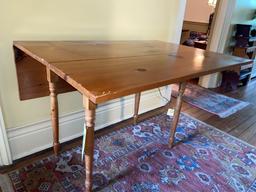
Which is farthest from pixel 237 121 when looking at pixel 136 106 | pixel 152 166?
pixel 152 166

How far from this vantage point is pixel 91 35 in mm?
1636

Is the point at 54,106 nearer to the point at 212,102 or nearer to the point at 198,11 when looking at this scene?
the point at 212,102

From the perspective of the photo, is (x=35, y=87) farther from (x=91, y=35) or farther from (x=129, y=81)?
(x=129, y=81)

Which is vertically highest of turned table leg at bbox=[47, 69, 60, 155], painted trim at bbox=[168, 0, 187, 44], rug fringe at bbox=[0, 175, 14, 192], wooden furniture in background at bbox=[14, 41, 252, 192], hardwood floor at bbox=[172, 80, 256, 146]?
painted trim at bbox=[168, 0, 187, 44]

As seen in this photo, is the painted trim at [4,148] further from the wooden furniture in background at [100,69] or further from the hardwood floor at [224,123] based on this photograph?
the wooden furniture in background at [100,69]

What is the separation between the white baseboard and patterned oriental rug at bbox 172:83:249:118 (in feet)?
2.37

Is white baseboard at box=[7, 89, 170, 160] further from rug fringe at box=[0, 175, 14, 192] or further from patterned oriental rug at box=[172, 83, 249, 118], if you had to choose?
patterned oriental rug at box=[172, 83, 249, 118]

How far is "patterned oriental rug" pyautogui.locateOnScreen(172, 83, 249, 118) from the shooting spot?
101 inches

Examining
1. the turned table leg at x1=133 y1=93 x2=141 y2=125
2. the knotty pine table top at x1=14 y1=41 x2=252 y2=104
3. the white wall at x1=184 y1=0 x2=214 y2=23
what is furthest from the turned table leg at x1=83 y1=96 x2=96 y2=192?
the white wall at x1=184 y1=0 x2=214 y2=23

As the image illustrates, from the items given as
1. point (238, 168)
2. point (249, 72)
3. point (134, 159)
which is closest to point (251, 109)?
point (249, 72)

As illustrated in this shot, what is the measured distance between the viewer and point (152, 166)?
1553 millimetres

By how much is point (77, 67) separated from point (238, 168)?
1.45 meters

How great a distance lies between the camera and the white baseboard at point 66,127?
149cm

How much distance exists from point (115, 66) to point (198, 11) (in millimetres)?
4727
